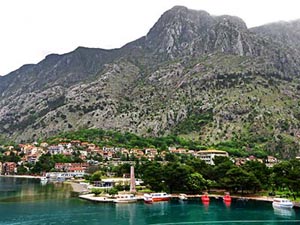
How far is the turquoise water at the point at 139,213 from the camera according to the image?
50.3 meters

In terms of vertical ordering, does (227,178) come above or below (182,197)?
above

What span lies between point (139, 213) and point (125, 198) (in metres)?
10.8

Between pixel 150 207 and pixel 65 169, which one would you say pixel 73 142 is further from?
pixel 150 207

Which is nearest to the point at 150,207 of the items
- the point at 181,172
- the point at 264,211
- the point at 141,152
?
the point at 181,172

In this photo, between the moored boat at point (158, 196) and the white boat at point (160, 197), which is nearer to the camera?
the moored boat at point (158, 196)

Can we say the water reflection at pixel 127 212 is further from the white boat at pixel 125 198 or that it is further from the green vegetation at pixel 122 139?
the green vegetation at pixel 122 139

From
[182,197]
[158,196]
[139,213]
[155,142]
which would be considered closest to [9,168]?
[155,142]

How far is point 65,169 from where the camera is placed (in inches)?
5182

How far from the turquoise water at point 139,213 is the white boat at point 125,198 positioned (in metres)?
2.10

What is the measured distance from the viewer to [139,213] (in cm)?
5612

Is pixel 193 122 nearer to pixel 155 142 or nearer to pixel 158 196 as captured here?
pixel 155 142

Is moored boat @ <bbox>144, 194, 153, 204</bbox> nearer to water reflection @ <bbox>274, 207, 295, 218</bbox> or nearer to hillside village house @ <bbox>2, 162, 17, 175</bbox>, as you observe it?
water reflection @ <bbox>274, 207, 295, 218</bbox>

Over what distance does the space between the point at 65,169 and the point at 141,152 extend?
1160 inches

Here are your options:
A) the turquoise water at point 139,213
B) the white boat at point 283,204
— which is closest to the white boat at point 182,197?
the turquoise water at point 139,213
